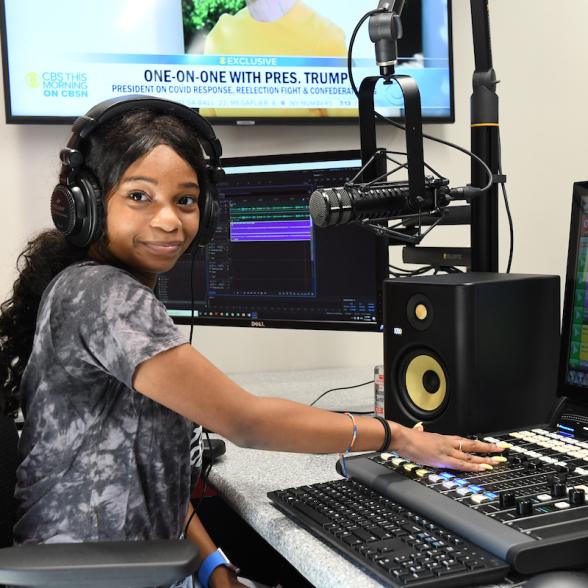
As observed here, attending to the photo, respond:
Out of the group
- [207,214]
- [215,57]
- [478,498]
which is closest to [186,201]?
[207,214]

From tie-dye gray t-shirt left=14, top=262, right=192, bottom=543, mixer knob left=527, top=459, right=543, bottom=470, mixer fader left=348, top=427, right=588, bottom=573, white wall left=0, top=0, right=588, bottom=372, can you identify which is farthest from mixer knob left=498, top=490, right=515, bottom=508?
white wall left=0, top=0, right=588, bottom=372

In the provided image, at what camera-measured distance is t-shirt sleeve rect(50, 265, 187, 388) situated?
0.92m

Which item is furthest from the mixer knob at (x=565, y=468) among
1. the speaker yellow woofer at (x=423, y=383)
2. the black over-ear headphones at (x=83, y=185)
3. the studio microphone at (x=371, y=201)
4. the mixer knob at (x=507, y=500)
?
the black over-ear headphones at (x=83, y=185)

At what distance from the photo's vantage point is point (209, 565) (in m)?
1.24

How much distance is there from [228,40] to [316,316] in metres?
0.75

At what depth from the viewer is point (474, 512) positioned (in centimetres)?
84

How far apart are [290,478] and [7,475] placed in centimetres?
39

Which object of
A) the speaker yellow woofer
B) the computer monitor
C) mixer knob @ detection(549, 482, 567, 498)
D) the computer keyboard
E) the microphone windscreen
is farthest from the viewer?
the computer monitor

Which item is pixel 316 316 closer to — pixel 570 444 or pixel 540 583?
pixel 570 444

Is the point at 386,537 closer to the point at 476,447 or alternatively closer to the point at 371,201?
the point at 476,447

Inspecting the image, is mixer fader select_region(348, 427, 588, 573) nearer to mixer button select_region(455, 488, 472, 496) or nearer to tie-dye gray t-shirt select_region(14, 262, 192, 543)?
mixer button select_region(455, 488, 472, 496)

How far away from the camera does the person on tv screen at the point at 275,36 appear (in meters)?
1.91

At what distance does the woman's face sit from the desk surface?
339 mm

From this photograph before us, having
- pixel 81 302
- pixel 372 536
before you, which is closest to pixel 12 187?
pixel 81 302
